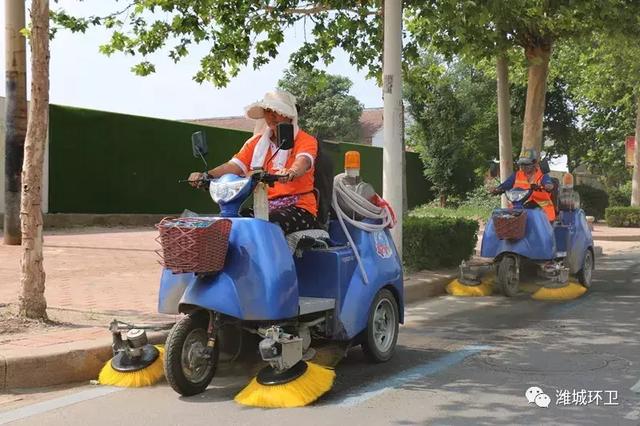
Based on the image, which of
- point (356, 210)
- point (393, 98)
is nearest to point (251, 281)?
point (356, 210)

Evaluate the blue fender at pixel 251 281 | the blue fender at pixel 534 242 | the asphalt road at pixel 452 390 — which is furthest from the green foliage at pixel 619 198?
the blue fender at pixel 251 281

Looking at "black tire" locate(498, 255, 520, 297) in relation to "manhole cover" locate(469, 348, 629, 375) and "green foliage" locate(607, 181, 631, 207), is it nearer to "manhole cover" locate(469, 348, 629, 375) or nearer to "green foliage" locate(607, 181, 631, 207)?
"manhole cover" locate(469, 348, 629, 375)

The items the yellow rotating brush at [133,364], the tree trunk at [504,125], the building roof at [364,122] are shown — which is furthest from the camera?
the building roof at [364,122]

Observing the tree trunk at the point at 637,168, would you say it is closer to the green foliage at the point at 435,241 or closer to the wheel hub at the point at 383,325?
the green foliage at the point at 435,241

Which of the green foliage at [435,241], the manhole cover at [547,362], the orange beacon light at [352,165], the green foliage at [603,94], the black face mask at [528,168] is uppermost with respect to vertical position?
the green foliage at [603,94]

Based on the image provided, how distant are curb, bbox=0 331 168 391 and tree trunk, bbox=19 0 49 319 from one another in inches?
38.5

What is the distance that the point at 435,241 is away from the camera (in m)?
11.0

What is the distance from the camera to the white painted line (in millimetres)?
4379

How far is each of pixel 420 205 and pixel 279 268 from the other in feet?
85.7

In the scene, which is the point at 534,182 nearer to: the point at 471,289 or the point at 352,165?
the point at 471,289

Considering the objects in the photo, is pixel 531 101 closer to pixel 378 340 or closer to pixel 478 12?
pixel 478 12

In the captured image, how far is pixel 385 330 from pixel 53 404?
8.71ft

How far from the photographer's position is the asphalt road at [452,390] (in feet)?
14.4

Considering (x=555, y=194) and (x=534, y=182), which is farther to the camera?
(x=555, y=194)
